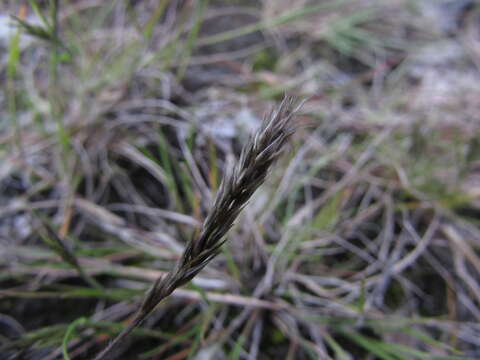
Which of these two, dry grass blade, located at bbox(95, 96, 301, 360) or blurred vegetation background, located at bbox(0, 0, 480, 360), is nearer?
dry grass blade, located at bbox(95, 96, 301, 360)

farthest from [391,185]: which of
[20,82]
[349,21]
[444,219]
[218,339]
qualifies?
[20,82]

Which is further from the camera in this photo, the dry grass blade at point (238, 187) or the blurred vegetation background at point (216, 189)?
the blurred vegetation background at point (216, 189)

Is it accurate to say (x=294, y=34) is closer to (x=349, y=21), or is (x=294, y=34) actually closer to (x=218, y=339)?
(x=349, y=21)

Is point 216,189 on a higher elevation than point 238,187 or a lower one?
lower

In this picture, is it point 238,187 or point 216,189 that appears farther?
point 216,189
